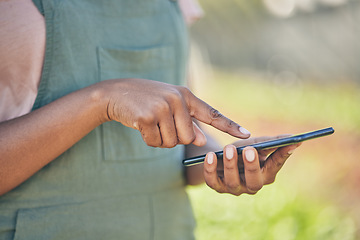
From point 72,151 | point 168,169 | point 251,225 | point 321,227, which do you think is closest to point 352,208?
point 321,227

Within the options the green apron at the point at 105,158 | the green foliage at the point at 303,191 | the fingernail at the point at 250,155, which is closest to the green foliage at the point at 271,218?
the green foliage at the point at 303,191

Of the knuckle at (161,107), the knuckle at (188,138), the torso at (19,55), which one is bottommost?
the knuckle at (188,138)

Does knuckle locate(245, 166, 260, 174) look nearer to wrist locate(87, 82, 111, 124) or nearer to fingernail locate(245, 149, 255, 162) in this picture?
fingernail locate(245, 149, 255, 162)

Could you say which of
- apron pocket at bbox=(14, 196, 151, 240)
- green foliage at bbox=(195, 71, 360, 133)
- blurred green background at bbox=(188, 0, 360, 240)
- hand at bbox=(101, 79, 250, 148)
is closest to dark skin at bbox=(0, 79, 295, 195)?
hand at bbox=(101, 79, 250, 148)

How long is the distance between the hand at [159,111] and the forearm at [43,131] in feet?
0.19

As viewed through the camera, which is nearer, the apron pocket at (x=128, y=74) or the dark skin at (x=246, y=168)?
the dark skin at (x=246, y=168)

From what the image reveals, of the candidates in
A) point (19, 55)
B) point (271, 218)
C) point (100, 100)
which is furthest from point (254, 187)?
point (271, 218)

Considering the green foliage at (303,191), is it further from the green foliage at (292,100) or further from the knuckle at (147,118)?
the knuckle at (147,118)

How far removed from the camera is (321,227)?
2.68m

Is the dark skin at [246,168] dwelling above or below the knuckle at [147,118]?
below

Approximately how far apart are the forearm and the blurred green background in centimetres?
64

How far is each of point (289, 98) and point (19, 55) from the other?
6605mm

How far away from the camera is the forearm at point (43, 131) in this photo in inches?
35.1

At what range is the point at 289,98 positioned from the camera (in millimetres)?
7113
